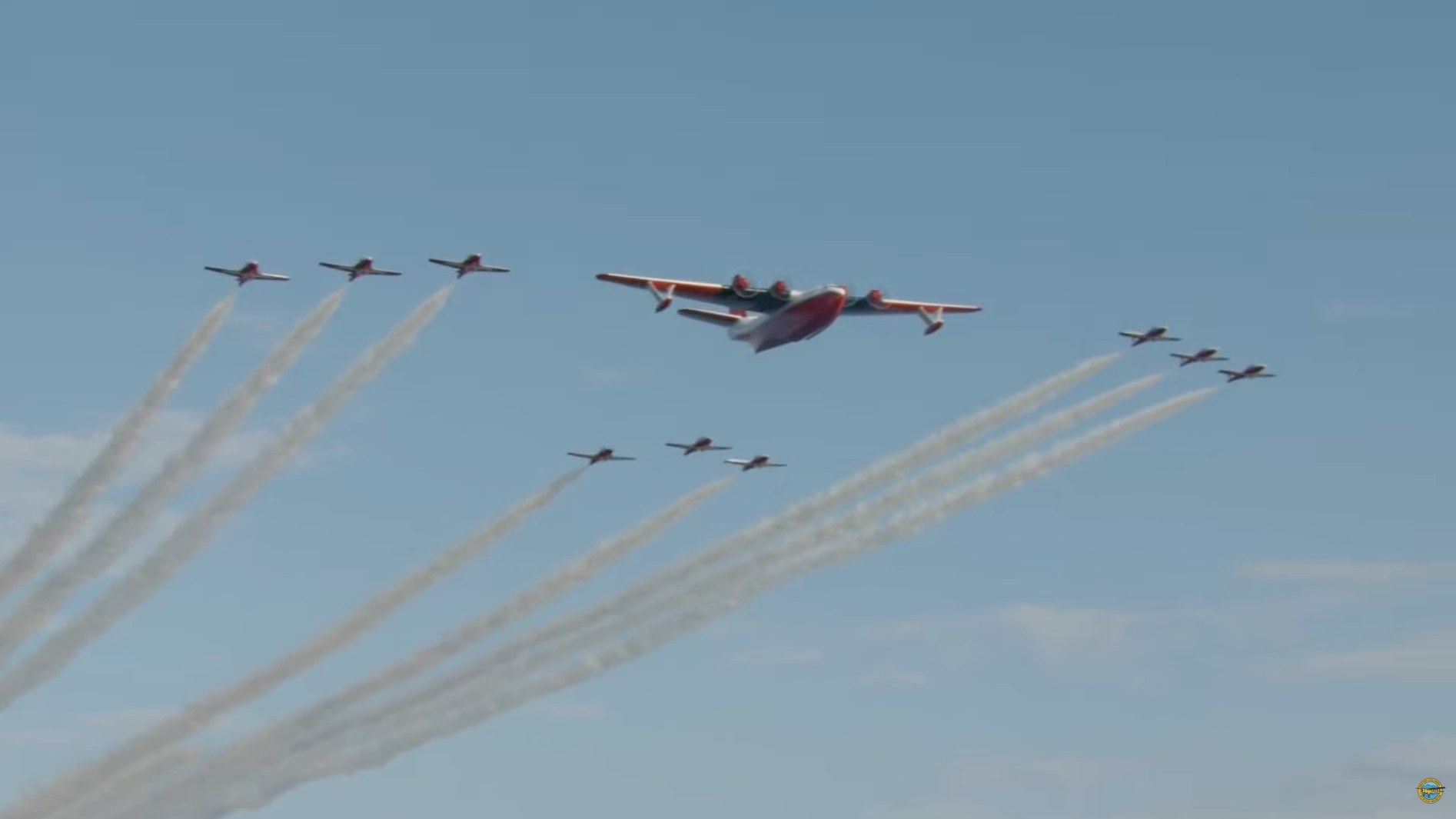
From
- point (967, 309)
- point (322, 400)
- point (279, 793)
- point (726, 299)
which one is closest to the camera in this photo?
point (279, 793)

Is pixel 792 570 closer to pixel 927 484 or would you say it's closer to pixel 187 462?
pixel 927 484

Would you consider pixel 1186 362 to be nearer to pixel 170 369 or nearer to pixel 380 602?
pixel 380 602

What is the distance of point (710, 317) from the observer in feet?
452

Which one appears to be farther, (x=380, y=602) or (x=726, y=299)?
(x=726, y=299)

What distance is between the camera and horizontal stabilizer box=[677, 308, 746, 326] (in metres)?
136

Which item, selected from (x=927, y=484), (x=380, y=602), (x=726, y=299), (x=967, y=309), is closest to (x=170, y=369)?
(x=380, y=602)

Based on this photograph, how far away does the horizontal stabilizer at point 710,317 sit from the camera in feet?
447

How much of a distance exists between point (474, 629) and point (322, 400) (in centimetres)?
1676

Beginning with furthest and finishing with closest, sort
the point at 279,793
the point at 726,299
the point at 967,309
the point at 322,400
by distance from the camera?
1. the point at 967,309
2. the point at 726,299
3. the point at 322,400
4. the point at 279,793

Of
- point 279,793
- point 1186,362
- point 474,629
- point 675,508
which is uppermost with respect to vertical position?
point 1186,362

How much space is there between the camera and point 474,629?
123 metres

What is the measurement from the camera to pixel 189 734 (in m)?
119

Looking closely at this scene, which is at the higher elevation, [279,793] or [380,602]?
[380,602]

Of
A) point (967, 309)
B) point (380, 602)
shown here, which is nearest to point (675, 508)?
point (380, 602)
